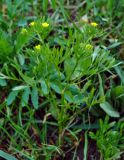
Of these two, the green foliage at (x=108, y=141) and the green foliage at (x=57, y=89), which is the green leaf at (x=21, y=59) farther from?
the green foliage at (x=108, y=141)

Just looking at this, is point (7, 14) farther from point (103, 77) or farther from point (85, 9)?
point (103, 77)

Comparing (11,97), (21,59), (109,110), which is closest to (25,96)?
(11,97)

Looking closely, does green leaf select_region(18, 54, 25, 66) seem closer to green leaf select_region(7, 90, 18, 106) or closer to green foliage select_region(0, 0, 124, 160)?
green foliage select_region(0, 0, 124, 160)

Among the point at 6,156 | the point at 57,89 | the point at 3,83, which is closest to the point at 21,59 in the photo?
the point at 3,83

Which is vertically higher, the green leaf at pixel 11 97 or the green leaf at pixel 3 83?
the green leaf at pixel 3 83

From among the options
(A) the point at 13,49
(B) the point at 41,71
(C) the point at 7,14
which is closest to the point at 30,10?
(C) the point at 7,14

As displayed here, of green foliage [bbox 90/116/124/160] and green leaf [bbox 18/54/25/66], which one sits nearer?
green foliage [bbox 90/116/124/160]

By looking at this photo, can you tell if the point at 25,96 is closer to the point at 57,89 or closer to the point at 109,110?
the point at 57,89

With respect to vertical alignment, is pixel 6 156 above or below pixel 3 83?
below

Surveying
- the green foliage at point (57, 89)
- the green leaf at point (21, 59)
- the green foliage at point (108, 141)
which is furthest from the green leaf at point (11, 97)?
the green foliage at point (108, 141)

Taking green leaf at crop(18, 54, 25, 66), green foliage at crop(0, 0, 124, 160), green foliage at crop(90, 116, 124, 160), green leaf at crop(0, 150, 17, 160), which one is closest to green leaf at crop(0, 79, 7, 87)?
green foliage at crop(0, 0, 124, 160)

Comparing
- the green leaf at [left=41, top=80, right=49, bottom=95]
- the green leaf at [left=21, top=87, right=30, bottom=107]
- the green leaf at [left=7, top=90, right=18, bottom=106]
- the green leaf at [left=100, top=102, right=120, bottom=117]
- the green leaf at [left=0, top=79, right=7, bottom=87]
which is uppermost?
the green leaf at [left=41, top=80, right=49, bottom=95]

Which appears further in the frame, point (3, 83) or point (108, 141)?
point (3, 83)
